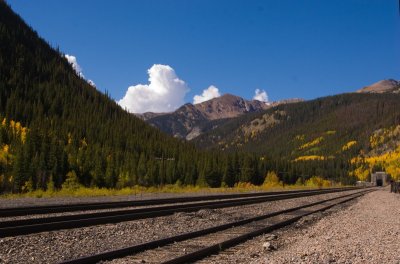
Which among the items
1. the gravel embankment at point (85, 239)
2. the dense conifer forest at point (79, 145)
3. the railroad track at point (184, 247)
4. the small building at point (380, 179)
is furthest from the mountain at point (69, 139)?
the small building at point (380, 179)

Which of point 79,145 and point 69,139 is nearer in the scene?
point 79,145

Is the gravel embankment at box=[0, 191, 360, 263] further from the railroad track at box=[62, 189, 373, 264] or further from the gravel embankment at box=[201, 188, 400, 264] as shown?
the gravel embankment at box=[201, 188, 400, 264]

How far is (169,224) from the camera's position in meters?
16.8

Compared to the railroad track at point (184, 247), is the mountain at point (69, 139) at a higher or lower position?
higher

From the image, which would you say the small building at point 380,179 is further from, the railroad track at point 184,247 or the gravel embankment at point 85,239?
A: the railroad track at point 184,247

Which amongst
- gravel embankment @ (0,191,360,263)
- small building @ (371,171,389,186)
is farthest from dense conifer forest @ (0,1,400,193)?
gravel embankment @ (0,191,360,263)

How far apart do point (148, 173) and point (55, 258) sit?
7866 cm

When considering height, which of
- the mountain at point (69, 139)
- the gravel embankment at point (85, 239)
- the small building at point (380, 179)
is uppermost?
the mountain at point (69, 139)

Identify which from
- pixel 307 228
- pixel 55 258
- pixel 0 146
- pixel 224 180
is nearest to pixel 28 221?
pixel 55 258

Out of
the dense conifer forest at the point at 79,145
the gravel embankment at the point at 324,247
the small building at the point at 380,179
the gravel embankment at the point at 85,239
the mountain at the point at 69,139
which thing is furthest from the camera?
the small building at the point at 380,179

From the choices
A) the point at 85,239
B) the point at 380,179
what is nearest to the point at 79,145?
the point at 85,239

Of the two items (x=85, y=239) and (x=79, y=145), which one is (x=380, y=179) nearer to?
(x=79, y=145)

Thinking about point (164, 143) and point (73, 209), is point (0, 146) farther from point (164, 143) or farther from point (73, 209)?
point (73, 209)

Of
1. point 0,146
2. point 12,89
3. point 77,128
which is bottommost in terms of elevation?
point 0,146
